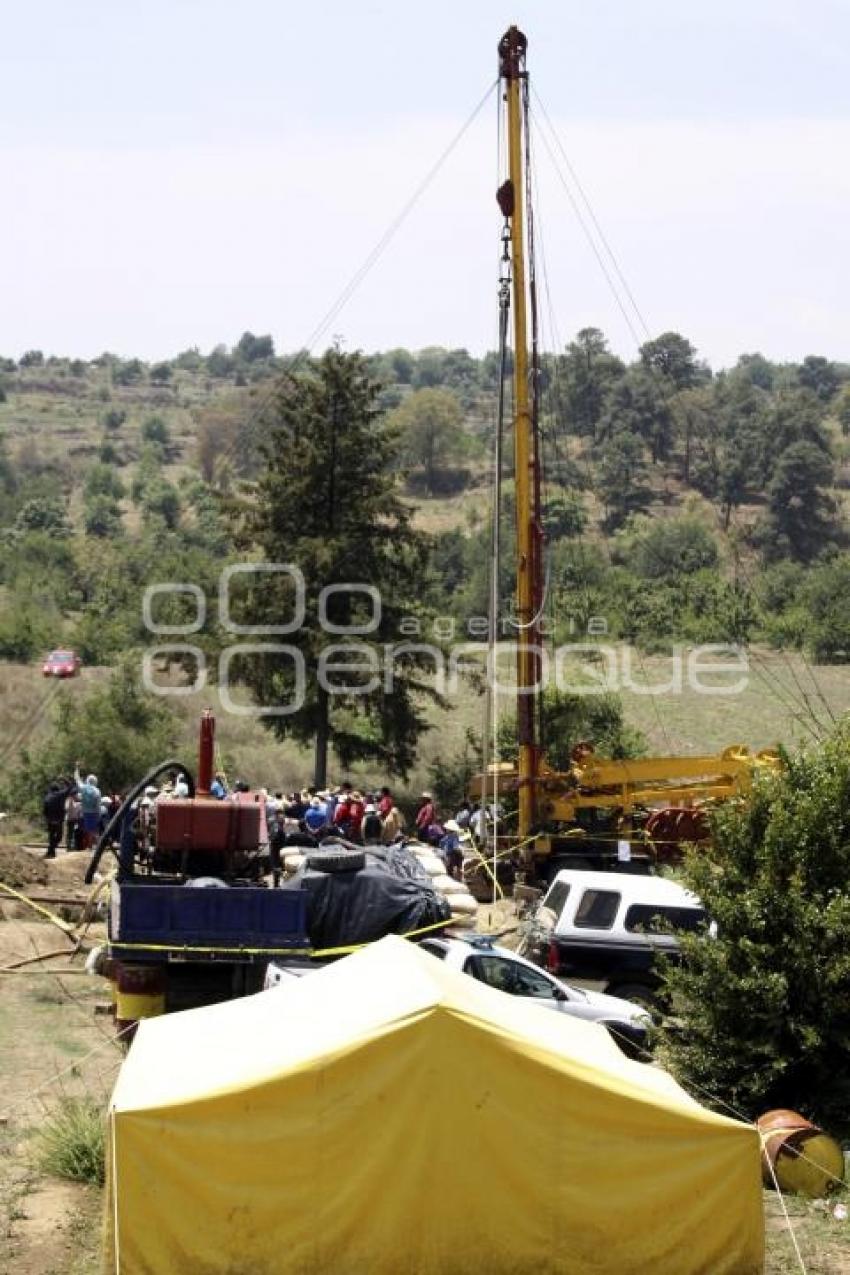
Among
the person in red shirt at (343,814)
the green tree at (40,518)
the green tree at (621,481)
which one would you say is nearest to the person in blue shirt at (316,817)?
the person in red shirt at (343,814)

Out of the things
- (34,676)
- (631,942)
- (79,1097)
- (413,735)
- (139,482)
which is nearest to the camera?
(79,1097)

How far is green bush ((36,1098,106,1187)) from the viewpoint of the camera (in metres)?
11.8

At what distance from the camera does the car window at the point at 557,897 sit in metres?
19.5

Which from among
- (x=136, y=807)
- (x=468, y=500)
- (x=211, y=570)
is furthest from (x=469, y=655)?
(x=468, y=500)

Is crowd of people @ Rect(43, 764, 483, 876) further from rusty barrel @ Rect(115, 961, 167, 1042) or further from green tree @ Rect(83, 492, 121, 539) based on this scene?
green tree @ Rect(83, 492, 121, 539)

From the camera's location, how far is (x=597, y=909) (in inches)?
757

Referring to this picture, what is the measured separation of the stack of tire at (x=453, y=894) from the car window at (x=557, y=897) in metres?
1.06

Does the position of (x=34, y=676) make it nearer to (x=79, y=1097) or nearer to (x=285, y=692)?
(x=285, y=692)

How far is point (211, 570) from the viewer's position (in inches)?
2318

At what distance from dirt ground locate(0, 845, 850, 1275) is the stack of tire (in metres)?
1.02

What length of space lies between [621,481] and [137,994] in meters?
104

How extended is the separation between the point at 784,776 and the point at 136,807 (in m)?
7.67

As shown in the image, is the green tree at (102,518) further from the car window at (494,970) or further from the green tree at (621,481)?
the car window at (494,970)

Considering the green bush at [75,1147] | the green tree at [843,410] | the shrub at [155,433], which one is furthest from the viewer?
the shrub at [155,433]
